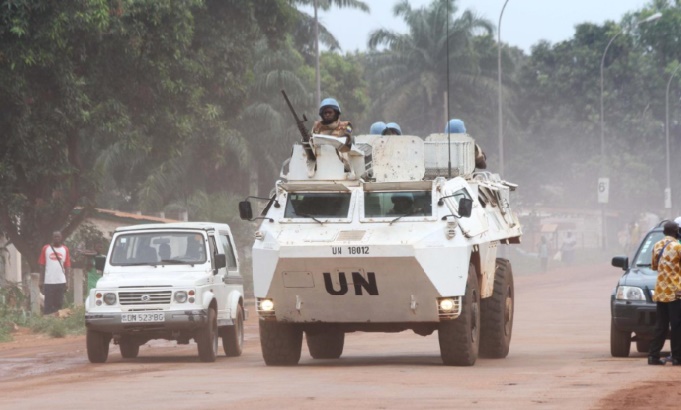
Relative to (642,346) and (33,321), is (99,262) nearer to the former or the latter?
(642,346)

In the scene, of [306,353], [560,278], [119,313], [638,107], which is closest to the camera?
[119,313]

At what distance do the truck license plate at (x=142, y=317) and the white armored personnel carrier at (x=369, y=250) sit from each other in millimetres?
1928

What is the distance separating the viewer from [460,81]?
72.6 meters

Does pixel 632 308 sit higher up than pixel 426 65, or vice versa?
pixel 426 65

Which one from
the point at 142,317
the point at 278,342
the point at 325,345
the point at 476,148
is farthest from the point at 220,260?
the point at 476,148

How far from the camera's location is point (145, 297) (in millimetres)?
18500

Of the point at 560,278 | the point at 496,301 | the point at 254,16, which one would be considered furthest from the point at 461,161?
the point at 560,278

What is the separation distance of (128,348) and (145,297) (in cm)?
187

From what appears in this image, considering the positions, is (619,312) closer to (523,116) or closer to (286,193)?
(286,193)

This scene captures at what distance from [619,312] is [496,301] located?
193 cm

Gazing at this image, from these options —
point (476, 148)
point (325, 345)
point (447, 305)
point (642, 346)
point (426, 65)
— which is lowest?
point (642, 346)

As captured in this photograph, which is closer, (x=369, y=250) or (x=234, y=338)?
(x=369, y=250)

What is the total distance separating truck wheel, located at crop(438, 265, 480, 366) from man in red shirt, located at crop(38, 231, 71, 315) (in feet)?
44.2

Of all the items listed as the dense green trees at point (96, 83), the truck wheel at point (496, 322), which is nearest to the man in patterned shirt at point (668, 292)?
the truck wheel at point (496, 322)
